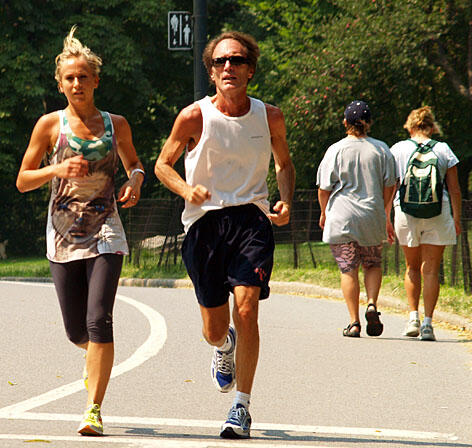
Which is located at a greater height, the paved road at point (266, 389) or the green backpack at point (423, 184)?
the green backpack at point (423, 184)

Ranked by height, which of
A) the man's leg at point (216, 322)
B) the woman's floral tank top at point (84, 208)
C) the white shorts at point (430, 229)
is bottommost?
the man's leg at point (216, 322)

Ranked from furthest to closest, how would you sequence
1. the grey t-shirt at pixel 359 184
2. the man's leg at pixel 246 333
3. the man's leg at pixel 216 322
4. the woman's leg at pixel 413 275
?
1. the woman's leg at pixel 413 275
2. the grey t-shirt at pixel 359 184
3. the man's leg at pixel 216 322
4. the man's leg at pixel 246 333

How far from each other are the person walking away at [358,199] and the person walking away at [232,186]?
3.62 meters

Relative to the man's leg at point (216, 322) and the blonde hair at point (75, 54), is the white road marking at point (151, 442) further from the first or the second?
the blonde hair at point (75, 54)

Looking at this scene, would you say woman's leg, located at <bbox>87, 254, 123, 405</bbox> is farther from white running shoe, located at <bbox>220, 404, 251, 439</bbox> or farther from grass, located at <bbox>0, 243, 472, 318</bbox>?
grass, located at <bbox>0, 243, 472, 318</bbox>

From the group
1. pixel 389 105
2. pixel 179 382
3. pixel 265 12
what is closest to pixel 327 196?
pixel 179 382

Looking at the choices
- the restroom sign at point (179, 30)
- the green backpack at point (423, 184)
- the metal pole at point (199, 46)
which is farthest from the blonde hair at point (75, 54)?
the restroom sign at point (179, 30)

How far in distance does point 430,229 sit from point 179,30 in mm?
8259

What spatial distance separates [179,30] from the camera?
16.8m

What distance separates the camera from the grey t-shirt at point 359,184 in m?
9.41

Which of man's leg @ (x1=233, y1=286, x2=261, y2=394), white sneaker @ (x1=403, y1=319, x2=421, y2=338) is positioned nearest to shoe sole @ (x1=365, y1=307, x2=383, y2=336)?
white sneaker @ (x1=403, y1=319, x2=421, y2=338)

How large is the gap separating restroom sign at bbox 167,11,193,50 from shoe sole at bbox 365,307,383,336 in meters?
8.25

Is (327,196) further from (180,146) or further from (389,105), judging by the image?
(389,105)

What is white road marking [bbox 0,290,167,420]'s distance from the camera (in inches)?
251
